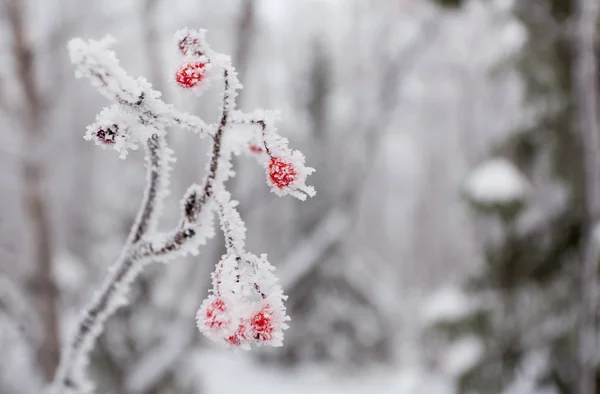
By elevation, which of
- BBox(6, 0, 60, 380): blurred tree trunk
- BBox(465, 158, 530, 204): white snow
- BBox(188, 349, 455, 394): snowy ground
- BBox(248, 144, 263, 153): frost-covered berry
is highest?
BBox(188, 349, 455, 394): snowy ground

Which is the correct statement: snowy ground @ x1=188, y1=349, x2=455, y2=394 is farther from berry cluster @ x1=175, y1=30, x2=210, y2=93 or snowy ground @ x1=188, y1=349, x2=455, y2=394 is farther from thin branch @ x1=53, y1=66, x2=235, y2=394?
berry cluster @ x1=175, y1=30, x2=210, y2=93

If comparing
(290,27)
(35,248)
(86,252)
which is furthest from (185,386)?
(290,27)

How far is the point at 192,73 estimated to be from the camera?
0.64m

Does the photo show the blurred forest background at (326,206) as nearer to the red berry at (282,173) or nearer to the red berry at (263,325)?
the red berry at (282,173)

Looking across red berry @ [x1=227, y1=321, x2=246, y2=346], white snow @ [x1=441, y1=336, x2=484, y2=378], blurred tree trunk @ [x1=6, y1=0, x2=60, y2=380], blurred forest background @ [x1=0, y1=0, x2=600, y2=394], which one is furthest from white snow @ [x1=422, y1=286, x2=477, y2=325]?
red berry @ [x1=227, y1=321, x2=246, y2=346]

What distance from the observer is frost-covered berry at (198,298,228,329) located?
0.60m

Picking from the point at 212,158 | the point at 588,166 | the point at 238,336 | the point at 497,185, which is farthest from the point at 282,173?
the point at 497,185

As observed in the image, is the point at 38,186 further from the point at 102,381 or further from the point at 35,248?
the point at 102,381

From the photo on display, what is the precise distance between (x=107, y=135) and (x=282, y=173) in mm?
208

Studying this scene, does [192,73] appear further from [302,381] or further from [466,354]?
[302,381]

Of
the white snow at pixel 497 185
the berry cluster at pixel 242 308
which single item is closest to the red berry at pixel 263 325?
the berry cluster at pixel 242 308

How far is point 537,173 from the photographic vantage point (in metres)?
5.45

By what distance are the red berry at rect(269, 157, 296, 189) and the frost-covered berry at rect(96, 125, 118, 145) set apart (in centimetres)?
19

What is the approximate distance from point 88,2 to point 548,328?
15.7 ft
